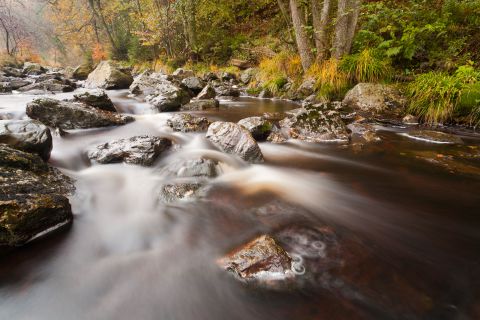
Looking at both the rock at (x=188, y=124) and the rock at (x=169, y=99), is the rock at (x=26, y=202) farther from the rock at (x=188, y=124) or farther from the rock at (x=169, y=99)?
the rock at (x=169, y=99)

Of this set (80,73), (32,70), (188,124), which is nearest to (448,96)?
(188,124)

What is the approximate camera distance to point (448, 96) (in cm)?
572

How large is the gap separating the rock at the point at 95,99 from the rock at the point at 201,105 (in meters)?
2.12

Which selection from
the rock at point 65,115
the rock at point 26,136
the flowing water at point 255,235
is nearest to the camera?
the flowing water at point 255,235

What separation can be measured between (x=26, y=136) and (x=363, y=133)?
5626 millimetres

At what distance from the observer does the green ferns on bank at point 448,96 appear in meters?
5.49

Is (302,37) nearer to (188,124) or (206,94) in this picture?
(206,94)

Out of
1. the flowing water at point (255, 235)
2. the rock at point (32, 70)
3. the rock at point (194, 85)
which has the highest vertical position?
the rock at point (32, 70)

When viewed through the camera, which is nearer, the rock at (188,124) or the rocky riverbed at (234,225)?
the rocky riverbed at (234,225)

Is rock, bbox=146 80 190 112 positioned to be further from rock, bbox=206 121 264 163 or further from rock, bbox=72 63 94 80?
rock, bbox=72 63 94 80

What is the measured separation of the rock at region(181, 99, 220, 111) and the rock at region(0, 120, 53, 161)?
4.93 m

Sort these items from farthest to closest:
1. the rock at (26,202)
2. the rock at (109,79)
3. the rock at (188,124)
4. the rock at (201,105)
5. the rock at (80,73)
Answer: the rock at (80,73)
the rock at (109,79)
the rock at (201,105)
the rock at (188,124)
the rock at (26,202)

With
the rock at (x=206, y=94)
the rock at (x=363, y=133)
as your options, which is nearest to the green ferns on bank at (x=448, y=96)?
the rock at (x=363, y=133)

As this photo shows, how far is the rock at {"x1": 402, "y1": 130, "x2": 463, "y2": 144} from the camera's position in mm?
4975
